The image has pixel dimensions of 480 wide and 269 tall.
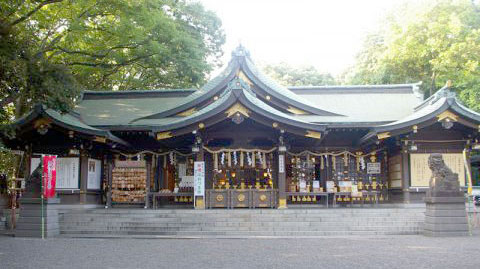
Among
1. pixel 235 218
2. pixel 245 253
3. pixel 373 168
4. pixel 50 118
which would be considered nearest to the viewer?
pixel 245 253

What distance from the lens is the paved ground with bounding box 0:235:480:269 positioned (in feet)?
27.7

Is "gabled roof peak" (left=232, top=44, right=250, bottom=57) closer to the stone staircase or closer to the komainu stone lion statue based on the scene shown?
the stone staircase

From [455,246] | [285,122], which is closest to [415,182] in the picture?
[285,122]

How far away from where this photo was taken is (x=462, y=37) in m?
27.3

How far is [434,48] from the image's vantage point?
2761cm

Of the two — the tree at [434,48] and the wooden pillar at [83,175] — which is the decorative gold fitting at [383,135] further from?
the tree at [434,48]

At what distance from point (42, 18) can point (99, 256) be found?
14.1 metres

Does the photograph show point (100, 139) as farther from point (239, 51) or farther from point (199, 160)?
point (239, 51)

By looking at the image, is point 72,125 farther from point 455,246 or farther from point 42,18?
point 455,246

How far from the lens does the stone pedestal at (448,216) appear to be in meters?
12.8

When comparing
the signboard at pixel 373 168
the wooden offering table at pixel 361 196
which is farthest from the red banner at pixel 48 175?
the signboard at pixel 373 168

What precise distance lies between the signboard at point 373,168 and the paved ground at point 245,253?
627 cm

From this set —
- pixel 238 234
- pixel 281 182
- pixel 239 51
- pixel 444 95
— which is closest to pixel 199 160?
pixel 281 182

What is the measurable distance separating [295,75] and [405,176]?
31.9m
